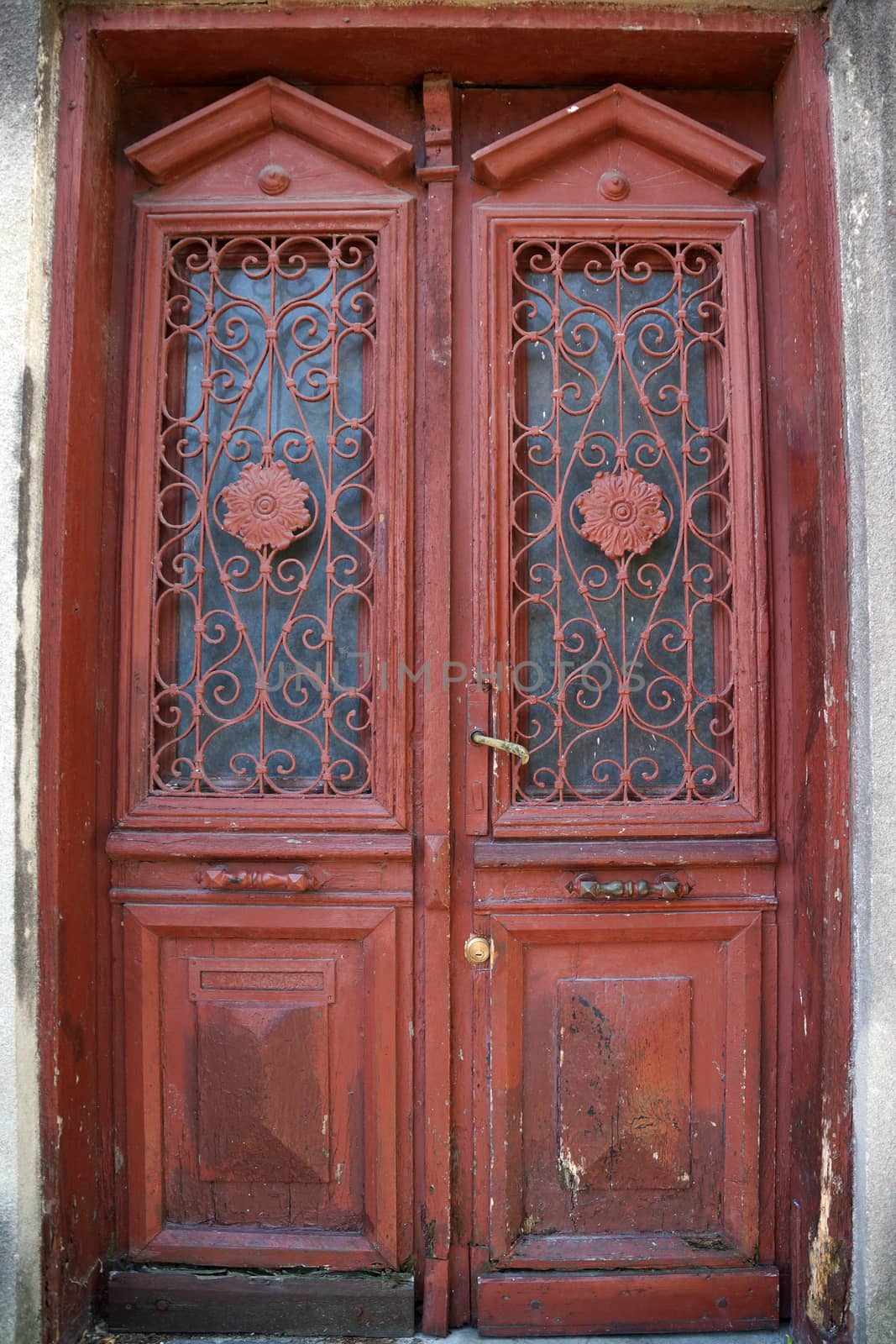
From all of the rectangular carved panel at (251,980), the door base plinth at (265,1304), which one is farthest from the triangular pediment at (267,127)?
the door base plinth at (265,1304)

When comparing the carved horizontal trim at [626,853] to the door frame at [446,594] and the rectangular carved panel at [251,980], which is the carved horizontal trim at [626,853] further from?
the rectangular carved panel at [251,980]

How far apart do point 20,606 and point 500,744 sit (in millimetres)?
1200

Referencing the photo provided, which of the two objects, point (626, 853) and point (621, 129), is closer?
point (626, 853)

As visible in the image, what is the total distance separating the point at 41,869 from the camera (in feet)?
6.90

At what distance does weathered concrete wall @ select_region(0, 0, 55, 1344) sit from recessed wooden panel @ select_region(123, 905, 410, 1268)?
1.01 feet

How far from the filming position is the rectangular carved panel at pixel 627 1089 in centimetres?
228

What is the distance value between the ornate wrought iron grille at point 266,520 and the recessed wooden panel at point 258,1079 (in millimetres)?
410

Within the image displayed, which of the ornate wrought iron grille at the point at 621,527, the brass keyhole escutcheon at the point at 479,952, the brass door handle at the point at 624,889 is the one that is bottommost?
the brass keyhole escutcheon at the point at 479,952

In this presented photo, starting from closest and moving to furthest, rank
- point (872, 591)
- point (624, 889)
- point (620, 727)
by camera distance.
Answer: point (872, 591) → point (624, 889) → point (620, 727)

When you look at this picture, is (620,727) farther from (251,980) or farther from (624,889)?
(251,980)

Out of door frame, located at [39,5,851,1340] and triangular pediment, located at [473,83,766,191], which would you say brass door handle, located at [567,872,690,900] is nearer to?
door frame, located at [39,5,851,1340]

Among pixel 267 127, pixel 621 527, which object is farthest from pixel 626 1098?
pixel 267 127

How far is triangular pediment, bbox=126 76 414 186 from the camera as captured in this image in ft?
7.63

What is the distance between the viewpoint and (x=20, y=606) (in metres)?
2.07
